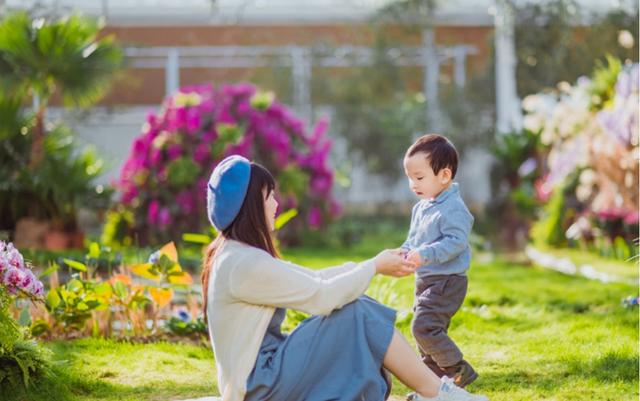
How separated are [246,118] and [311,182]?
1.06 metres

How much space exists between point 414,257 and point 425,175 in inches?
19.3

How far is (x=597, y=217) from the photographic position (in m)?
10.5

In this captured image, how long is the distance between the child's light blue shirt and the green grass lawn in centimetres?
60

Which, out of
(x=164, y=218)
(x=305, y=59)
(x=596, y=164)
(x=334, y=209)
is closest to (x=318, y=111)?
(x=305, y=59)

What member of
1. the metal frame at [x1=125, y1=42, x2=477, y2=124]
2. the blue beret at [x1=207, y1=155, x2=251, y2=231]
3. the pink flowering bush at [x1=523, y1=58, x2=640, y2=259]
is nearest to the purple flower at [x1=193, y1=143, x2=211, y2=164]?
the pink flowering bush at [x1=523, y1=58, x2=640, y2=259]

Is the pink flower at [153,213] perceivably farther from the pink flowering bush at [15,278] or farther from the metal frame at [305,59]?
the pink flowering bush at [15,278]

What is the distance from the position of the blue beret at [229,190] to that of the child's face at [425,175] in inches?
34.9

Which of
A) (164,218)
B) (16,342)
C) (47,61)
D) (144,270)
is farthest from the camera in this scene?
(164,218)

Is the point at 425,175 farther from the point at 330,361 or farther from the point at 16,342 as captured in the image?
Result: the point at 16,342

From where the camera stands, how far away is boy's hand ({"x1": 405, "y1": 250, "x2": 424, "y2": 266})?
4657mm

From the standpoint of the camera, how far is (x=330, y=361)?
441 centimetres

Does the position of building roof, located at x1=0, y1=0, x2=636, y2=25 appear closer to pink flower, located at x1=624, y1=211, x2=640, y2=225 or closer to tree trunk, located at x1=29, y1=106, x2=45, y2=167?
tree trunk, located at x1=29, y1=106, x2=45, y2=167

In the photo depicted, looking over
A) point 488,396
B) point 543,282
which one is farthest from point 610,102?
point 488,396

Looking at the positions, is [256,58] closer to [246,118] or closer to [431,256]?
[246,118]
